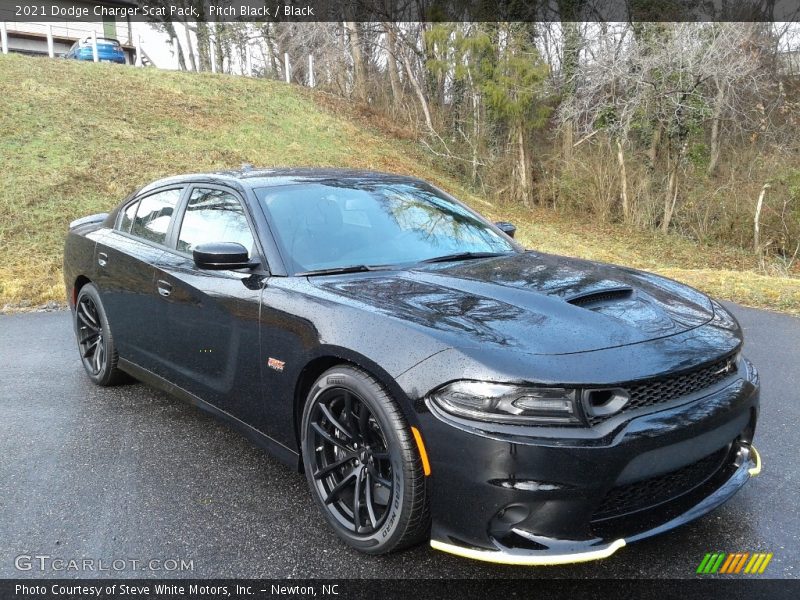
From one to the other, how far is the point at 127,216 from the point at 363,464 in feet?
9.72

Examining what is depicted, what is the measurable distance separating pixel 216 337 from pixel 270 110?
62.5 ft

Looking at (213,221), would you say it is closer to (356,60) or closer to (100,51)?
(356,60)

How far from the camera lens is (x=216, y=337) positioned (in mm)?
3217

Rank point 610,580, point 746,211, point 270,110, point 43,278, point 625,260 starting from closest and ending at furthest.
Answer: point 610,580, point 43,278, point 625,260, point 746,211, point 270,110

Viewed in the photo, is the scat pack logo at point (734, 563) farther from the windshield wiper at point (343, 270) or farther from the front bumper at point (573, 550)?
the windshield wiper at point (343, 270)

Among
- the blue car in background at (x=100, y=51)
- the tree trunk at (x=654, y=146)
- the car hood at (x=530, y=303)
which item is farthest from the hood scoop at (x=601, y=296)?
the blue car in background at (x=100, y=51)

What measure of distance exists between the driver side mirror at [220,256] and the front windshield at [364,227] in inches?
8.5

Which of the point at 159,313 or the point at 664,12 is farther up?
the point at 664,12

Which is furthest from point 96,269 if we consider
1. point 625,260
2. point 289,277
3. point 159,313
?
point 625,260

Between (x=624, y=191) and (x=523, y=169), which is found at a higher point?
(x=523, y=169)

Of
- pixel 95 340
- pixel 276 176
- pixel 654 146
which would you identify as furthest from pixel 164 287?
pixel 654 146

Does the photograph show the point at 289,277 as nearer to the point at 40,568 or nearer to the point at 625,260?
the point at 40,568

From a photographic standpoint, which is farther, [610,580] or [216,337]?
[216,337]

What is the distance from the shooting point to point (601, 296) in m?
2.71
